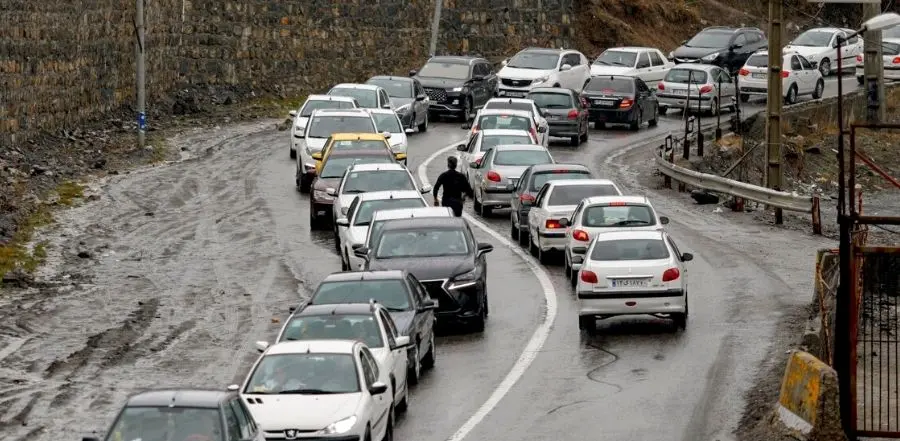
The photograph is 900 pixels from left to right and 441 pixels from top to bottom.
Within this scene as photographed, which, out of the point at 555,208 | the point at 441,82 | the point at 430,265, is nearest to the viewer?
the point at 430,265

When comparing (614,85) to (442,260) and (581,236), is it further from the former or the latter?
(442,260)

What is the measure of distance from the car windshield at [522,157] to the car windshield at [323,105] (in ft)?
25.9

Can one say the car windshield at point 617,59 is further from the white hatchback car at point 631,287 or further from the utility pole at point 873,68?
the white hatchback car at point 631,287

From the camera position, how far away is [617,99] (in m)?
52.0

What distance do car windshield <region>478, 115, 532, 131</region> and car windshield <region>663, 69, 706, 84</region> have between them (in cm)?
1114

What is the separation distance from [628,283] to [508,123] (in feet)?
64.0

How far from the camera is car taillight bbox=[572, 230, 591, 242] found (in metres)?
A: 28.3

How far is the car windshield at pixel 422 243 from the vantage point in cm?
2572

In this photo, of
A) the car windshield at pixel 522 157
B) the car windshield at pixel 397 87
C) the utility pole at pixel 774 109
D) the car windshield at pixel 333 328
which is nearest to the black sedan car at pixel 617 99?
the car windshield at pixel 397 87

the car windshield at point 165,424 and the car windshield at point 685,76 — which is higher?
the car windshield at point 685,76

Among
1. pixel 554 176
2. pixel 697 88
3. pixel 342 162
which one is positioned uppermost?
pixel 697 88

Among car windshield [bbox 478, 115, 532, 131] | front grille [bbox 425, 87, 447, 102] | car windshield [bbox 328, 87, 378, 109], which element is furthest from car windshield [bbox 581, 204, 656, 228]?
front grille [bbox 425, 87, 447, 102]

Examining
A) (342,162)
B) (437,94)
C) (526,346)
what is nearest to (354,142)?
(342,162)

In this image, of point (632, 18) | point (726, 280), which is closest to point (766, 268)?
point (726, 280)
